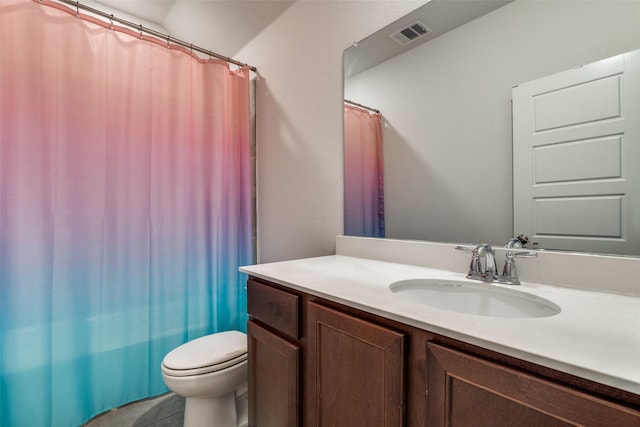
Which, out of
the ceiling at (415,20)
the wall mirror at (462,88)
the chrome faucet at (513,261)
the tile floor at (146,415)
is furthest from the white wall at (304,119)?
the tile floor at (146,415)

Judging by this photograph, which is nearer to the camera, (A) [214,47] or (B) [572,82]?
(B) [572,82]

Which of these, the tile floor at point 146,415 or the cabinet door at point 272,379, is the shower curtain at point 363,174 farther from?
the tile floor at point 146,415

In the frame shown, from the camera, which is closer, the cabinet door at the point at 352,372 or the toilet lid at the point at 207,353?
the cabinet door at the point at 352,372

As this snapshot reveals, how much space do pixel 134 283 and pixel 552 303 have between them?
172 centimetres

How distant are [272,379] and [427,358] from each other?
25.2 inches

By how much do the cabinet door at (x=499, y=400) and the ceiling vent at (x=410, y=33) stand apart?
119 cm

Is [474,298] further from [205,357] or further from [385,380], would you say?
[205,357]

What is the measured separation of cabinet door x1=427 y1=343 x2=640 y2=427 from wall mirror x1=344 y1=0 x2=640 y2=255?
23.1 inches

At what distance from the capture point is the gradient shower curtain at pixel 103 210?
1.21 metres

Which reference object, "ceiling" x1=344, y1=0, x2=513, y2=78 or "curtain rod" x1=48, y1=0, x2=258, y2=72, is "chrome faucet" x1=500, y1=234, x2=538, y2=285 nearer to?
"ceiling" x1=344, y1=0, x2=513, y2=78

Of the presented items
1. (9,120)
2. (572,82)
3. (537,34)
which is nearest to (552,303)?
(572,82)

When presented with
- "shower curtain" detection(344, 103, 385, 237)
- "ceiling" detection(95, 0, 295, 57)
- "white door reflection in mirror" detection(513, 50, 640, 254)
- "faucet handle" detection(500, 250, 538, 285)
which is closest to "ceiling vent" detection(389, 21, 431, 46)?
"shower curtain" detection(344, 103, 385, 237)

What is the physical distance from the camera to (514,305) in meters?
0.83

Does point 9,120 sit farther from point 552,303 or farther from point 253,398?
A: point 552,303
